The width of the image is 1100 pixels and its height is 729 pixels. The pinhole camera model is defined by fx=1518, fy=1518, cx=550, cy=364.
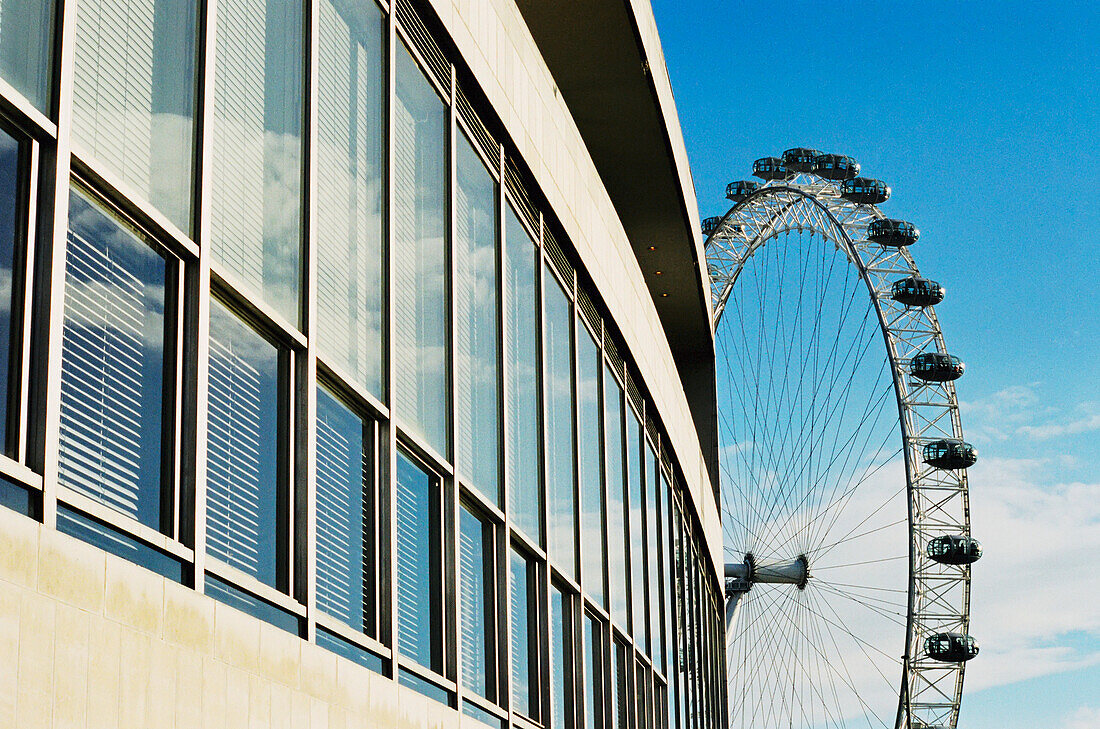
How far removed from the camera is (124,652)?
5.39 m

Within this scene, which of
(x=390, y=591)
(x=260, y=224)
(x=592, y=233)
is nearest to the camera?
(x=260, y=224)

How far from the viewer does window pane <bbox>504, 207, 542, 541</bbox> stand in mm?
11820

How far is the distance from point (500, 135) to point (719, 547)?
59.0 ft

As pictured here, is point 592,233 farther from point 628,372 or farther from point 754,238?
point 754,238

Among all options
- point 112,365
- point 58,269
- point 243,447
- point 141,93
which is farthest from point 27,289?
point 243,447

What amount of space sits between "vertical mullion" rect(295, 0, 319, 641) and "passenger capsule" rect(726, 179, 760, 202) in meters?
42.1

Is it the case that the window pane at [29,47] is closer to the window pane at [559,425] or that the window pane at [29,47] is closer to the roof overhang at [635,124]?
the window pane at [559,425]

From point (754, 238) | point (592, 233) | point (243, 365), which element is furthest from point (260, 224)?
point (754, 238)

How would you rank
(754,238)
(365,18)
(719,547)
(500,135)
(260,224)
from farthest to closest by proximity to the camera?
(754,238)
(719,547)
(500,135)
(365,18)
(260,224)

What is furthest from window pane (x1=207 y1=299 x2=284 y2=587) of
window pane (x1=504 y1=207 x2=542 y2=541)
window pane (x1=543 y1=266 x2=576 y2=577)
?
window pane (x1=543 y1=266 x2=576 y2=577)

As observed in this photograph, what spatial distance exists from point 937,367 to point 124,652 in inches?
1767

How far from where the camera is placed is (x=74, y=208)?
5.67m

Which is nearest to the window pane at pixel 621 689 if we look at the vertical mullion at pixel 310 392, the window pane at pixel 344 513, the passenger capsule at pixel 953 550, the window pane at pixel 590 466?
the window pane at pixel 590 466

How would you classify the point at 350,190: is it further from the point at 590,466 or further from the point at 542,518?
the point at 590,466
